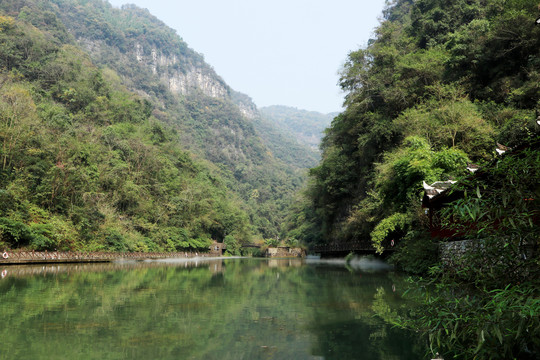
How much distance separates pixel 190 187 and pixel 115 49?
280ft

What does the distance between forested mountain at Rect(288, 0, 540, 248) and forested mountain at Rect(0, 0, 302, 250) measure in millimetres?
21005

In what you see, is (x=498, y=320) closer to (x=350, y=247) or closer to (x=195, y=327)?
(x=195, y=327)

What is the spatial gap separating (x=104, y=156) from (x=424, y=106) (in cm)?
3279

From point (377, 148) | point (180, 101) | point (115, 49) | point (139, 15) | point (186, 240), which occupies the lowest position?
point (186, 240)

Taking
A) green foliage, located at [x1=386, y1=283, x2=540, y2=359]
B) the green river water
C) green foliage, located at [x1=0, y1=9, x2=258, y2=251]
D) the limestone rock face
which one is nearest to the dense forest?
green foliage, located at [x1=386, y1=283, x2=540, y2=359]

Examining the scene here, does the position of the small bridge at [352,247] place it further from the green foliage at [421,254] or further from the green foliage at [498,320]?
the green foliage at [498,320]

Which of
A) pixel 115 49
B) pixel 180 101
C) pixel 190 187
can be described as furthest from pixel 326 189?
pixel 115 49

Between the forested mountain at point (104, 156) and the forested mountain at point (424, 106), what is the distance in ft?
68.9

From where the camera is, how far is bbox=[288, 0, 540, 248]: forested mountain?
18144 mm

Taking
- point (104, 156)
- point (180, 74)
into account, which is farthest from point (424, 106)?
point (180, 74)

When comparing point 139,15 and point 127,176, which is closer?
point 127,176

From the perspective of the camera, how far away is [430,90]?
82.2ft

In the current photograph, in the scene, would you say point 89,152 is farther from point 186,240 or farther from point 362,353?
point 362,353

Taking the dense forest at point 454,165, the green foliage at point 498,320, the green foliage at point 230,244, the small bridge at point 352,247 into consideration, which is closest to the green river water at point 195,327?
the dense forest at point 454,165
